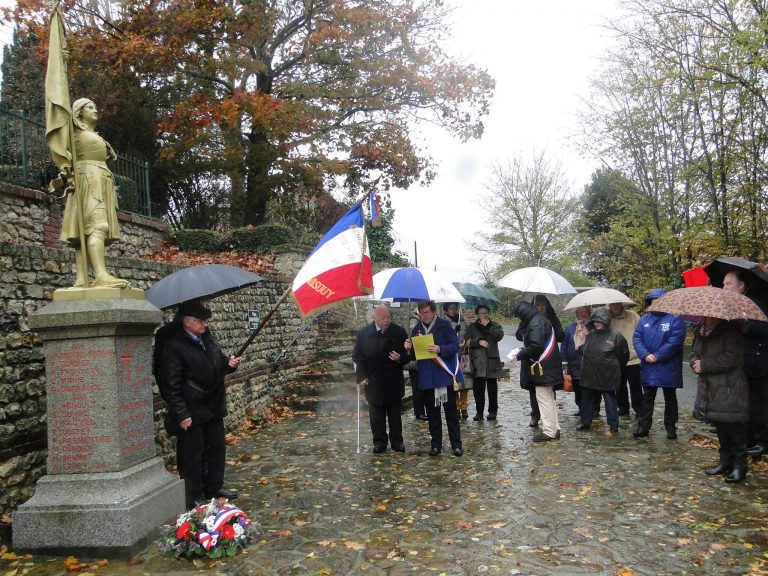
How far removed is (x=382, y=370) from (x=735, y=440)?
3.96 metres

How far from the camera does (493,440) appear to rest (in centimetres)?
834

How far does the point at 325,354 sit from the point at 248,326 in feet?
10.5

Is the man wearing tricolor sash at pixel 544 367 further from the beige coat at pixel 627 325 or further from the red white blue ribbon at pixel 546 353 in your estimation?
the beige coat at pixel 627 325

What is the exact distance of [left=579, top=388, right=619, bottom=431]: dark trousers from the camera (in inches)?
332

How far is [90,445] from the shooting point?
15.3 feet

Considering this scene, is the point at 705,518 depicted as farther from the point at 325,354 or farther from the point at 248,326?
the point at 325,354

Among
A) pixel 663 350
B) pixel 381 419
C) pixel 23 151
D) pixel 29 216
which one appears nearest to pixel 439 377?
pixel 381 419

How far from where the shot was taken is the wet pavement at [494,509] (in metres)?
4.30

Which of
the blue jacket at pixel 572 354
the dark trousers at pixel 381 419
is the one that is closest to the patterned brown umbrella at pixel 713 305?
the dark trousers at pixel 381 419

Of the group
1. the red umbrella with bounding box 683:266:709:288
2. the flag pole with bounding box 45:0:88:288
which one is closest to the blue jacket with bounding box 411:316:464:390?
the red umbrella with bounding box 683:266:709:288

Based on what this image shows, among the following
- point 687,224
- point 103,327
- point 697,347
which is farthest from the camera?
point 687,224

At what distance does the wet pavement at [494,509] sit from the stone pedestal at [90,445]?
0.73 ft

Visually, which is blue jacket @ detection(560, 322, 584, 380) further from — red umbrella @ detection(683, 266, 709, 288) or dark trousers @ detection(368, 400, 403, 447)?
dark trousers @ detection(368, 400, 403, 447)

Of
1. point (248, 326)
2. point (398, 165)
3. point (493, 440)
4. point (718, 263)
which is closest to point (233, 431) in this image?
point (248, 326)
